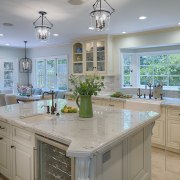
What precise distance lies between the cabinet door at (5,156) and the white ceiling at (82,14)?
200 centimetres

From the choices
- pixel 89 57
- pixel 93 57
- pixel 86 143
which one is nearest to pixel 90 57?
pixel 89 57

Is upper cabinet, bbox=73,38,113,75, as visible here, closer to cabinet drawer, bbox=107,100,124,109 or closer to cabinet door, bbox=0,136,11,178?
cabinet drawer, bbox=107,100,124,109

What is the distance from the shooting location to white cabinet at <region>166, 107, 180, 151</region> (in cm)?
361

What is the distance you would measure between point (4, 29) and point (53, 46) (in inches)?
107

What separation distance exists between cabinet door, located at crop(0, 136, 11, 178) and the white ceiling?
2001mm

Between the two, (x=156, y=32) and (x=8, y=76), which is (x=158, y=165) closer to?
(x=156, y=32)

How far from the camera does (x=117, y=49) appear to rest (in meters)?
5.32

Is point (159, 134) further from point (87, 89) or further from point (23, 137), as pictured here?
point (23, 137)

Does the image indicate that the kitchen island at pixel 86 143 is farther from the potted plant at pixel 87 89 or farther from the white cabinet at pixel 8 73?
the white cabinet at pixel 8 73

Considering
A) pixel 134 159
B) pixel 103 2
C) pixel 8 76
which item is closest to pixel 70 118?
pixel 134 159

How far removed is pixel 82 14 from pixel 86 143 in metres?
2.59

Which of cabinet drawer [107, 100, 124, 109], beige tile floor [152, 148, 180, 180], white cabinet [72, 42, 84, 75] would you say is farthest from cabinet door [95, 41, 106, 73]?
beige tile floor [152, 148, 180, 180]

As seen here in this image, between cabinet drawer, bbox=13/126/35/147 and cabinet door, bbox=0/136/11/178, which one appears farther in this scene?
cabinet door, bbox=0/136/11/178

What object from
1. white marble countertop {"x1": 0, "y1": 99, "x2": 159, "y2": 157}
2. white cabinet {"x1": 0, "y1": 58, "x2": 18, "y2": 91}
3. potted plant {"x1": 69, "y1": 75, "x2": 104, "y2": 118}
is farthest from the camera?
white cabinet {"x1": 0, "y1": 58, "x2": 18, "y2": 91}
